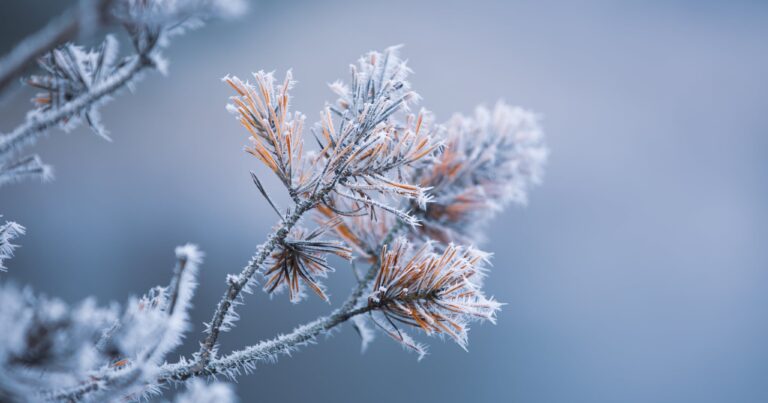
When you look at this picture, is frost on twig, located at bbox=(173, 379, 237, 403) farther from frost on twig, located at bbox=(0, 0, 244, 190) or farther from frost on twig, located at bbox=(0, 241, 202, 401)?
frost on twig, located at bbox=(0, 0, 244, 190)

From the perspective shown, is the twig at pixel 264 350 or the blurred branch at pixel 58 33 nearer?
the blurred branch at pixel 58 33

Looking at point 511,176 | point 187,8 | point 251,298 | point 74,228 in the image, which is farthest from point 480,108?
point 74,228

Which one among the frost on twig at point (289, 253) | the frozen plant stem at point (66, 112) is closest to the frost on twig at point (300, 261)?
the frost on twig at point (289, 253)

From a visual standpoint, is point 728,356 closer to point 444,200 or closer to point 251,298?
point 251,298

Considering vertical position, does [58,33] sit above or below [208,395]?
above

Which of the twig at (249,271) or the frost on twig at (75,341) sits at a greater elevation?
the twig at (249,271)

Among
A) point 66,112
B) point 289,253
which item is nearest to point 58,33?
point 66,112

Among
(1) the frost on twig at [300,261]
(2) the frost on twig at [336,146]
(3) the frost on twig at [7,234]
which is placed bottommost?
(3) the frost on twig at [7,234]

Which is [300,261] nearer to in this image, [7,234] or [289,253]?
[289,253]

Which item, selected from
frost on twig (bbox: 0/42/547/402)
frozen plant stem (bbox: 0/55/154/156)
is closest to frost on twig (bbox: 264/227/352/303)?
frost on twig (bbox: 0/42/547/402)

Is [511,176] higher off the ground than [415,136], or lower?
higher

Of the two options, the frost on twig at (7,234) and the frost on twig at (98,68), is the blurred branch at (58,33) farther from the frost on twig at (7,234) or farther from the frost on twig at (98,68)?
the frost on twig at (7,234)
